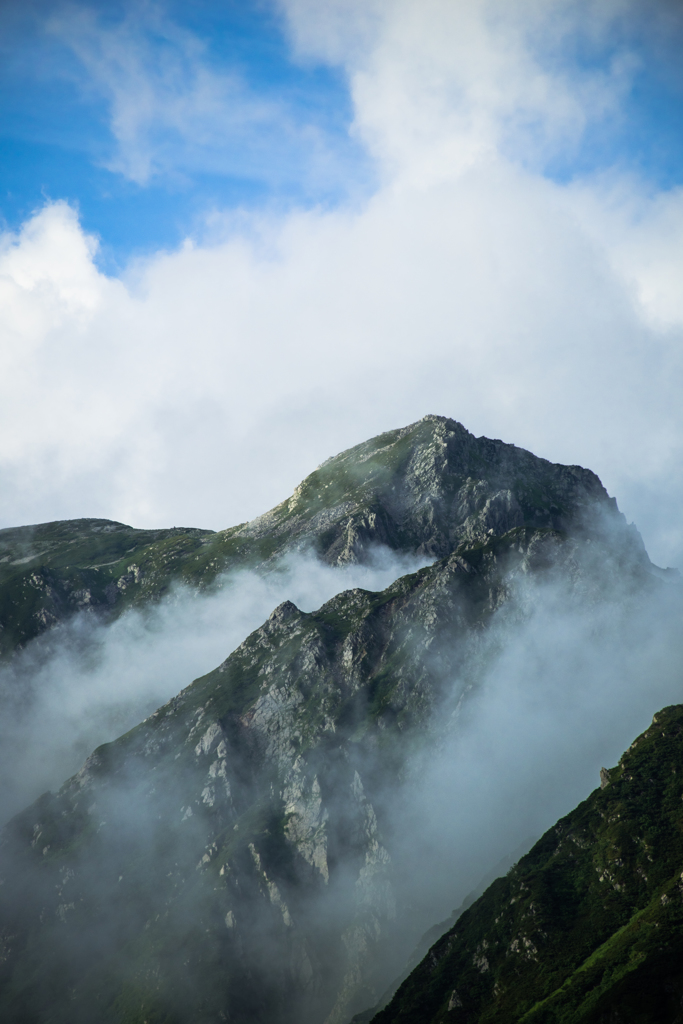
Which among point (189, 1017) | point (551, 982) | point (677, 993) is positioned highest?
point (189, 1017)

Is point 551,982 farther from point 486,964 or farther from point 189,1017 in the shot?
point 189,1017

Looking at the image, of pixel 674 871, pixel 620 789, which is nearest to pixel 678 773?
pixel 620 789

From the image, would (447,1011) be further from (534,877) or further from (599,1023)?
(599,1023)

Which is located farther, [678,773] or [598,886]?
[678,773]

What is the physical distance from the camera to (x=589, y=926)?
14762 cm

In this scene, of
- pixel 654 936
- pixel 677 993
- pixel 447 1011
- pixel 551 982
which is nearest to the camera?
pixel 677 993

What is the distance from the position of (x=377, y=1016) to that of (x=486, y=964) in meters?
34.7

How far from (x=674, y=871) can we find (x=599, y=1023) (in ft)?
125

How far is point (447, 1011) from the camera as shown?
15450cm

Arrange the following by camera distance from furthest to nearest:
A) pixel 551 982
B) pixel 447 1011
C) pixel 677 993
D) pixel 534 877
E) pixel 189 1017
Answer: pixel 189 1017 < pixel 534 877 < pixel 447 1011 < pixel 551 982 < pixel 677 993

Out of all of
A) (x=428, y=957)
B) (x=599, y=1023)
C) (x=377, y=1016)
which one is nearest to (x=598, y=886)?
(x=599, y=1023)

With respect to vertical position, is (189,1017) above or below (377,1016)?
above

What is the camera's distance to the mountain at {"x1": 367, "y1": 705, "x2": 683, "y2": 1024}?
126 m

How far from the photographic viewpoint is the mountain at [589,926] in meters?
126
